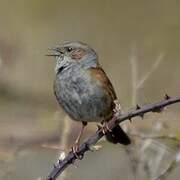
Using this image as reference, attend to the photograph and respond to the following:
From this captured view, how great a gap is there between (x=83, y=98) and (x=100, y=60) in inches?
270

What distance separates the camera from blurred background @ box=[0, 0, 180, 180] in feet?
31.4

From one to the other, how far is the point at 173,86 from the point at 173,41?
226cm

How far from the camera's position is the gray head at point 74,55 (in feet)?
22.4

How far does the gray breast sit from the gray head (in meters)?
0.21

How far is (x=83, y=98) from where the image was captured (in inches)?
257

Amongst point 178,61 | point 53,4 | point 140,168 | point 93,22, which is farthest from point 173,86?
point 140,168

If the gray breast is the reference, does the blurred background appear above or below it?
below

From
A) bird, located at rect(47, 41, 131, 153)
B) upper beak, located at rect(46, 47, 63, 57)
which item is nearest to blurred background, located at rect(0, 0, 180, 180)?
upper beak, located at rect(46, 47, 63, 57)

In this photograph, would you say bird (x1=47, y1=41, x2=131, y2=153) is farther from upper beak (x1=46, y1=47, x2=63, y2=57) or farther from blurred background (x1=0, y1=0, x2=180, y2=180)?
blurred background (x1=0, y1=0, x2=180, y2=180)

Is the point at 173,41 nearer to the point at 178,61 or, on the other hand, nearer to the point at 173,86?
the point at 178,61

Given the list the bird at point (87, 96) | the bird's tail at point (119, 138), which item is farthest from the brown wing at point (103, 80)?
the bird's tail at point (119, 138)

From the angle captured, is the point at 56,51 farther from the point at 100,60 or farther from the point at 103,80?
the point at 100,60

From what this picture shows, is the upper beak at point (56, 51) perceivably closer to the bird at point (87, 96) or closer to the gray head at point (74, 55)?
the gray head at point (74, 55)

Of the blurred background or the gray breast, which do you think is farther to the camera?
the blurred background
